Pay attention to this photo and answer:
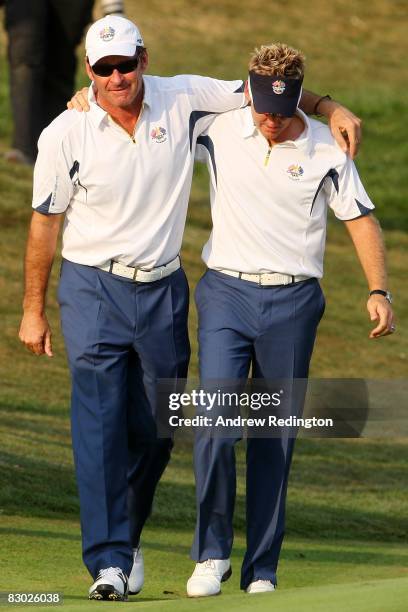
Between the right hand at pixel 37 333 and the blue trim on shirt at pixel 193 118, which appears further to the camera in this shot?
the blue trim on shirt at pixel 193 118

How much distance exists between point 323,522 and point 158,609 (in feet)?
13.0

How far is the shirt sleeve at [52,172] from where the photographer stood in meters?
6.29

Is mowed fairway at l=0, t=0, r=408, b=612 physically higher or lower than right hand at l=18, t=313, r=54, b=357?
lower

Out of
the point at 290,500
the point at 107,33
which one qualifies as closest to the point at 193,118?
the point at 107,33

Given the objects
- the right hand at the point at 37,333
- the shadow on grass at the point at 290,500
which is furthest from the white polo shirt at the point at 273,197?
the shadow on grass at the point at 290,500

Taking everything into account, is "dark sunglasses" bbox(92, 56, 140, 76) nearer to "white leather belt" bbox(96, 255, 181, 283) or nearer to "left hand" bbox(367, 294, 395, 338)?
"white leather belt" bbox(96, 255, 181, 283)

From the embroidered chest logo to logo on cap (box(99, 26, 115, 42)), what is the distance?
36 cm

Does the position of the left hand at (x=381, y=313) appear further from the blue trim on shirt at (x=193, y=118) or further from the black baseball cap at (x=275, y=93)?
the blue trim on shirt at (x=193, y=118)

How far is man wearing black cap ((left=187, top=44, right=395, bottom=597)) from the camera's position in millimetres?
6422

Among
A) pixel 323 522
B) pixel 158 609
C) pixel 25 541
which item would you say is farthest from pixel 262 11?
pixel 158 609

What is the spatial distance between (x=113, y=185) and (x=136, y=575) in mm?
1449

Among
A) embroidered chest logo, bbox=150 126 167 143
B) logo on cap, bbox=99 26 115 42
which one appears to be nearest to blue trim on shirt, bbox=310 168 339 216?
embroidered chest logo, bbox=150 126 167 143

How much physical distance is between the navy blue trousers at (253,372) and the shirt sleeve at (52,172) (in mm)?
639

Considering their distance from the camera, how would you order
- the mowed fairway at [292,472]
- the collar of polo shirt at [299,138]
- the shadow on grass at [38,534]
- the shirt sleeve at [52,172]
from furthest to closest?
the shadow on grass at [38,534], the mowed fairway at [292,472], the collar of polo shirt at [299,138], the shirt sleeve at [52,172]
